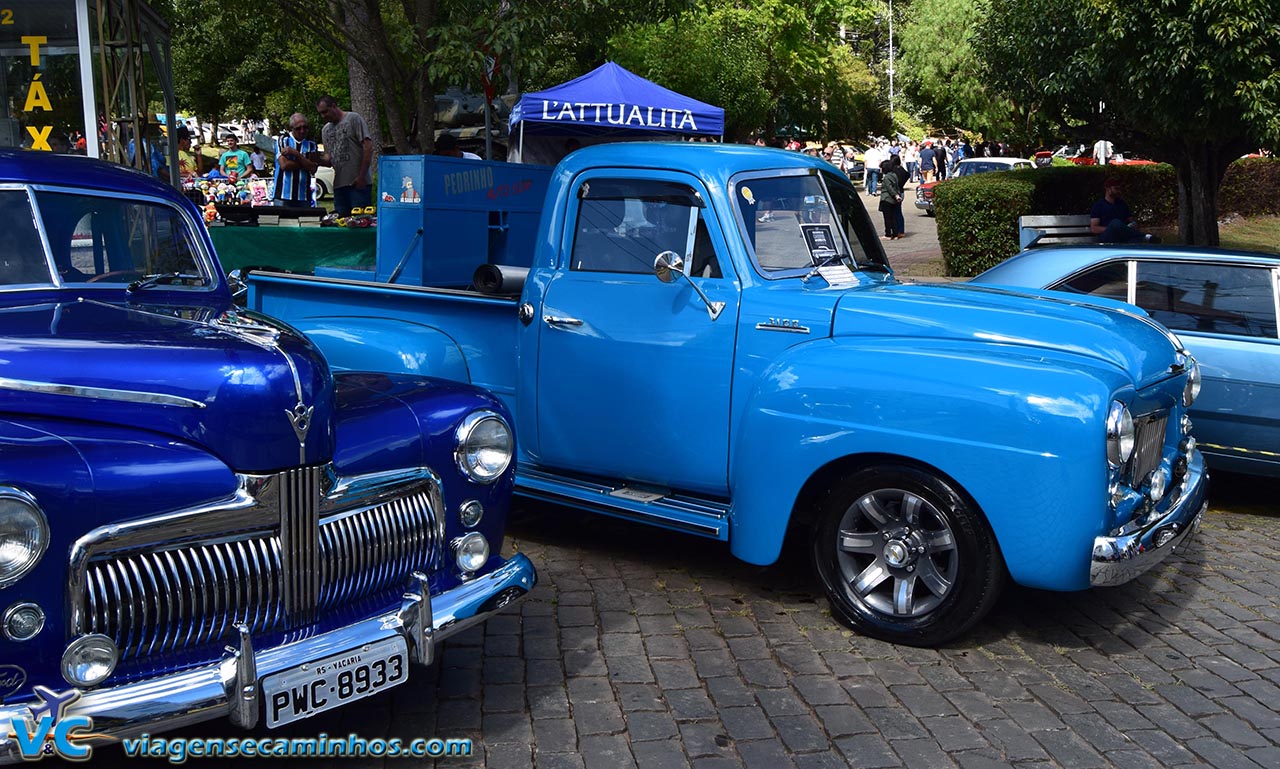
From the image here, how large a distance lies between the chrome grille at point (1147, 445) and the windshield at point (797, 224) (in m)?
1.51

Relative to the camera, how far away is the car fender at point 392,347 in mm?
5656

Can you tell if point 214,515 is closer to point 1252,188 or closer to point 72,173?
point 72,173

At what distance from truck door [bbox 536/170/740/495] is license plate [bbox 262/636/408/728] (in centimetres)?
195

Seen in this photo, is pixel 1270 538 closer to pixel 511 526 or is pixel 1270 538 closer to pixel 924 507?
pixel 924 507

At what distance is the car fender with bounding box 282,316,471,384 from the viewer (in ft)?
18.6

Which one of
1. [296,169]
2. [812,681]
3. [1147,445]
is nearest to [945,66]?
[296,169]

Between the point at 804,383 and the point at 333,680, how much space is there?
87.5 inches

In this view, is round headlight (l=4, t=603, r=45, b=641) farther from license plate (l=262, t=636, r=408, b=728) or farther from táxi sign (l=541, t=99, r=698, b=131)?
táxi sign (l=541, t=99, r=698, b=131)

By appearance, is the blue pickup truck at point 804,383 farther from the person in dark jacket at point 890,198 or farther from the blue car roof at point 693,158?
the person in dark jacket at point 890,198

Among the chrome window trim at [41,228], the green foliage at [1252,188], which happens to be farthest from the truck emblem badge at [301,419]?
the green foliage at [1252,188]

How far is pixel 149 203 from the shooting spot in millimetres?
4832

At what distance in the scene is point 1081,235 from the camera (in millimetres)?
13938

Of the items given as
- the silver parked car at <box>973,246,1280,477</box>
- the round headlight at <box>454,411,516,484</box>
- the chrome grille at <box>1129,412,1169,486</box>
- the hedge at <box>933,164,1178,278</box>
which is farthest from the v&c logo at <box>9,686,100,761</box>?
the hedge at <box>933,164,1178,278</box>

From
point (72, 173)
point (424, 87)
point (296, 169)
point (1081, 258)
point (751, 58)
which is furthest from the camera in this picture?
point (751, 58)
